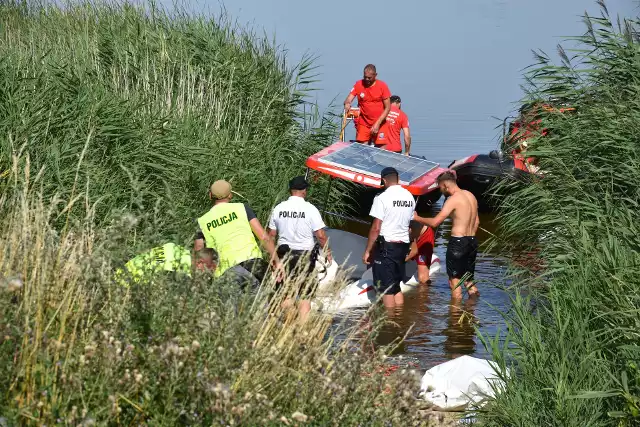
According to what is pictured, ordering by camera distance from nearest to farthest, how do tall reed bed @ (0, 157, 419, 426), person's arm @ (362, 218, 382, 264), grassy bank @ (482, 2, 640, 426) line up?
tall reed bed @ (0, 157, 419, 426)
grassy bank @ (482, 2, 640, 426)
person's arm @ (362, 218, 382, 264)

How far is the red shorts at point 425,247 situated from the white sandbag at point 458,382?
5.09 metres

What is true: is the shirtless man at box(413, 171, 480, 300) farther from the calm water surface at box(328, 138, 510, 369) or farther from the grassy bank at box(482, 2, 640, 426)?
the grassy bank at box(482, 2, 640, 426)

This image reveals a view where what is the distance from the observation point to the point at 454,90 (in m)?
65.5

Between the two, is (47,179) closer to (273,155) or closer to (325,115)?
(273,155)

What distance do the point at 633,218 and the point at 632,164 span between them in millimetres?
687

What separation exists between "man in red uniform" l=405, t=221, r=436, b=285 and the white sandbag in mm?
5019

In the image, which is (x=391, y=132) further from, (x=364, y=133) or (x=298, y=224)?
(x=298, y=224)

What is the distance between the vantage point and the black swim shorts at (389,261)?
12.2 metres

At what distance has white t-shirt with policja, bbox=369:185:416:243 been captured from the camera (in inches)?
474

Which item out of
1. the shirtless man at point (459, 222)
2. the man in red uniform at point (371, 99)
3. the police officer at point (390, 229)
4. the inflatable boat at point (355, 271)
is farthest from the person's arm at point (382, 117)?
the police officer at point (390, 229)

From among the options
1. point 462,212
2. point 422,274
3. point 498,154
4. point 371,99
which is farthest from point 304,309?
point 371,99

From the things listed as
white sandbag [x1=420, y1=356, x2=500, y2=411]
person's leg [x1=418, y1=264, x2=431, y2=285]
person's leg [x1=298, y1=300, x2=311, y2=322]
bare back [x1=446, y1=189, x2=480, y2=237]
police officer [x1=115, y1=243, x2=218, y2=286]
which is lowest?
person's leg [x1=418, y1=264, x2=431, y2=285]

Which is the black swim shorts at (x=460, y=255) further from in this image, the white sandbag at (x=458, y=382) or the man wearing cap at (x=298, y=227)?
the white sandbag at (x=458, y=382)

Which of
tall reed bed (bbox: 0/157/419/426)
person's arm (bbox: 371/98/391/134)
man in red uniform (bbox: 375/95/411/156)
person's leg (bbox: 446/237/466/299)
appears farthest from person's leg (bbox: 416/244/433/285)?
tall reed bed (bbox: 0/157/419/426)
